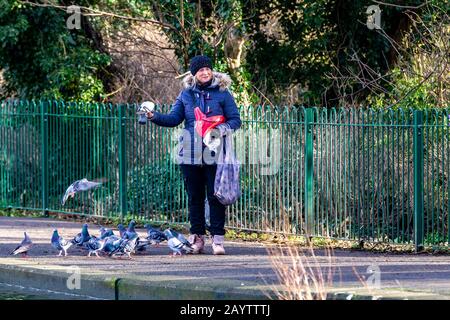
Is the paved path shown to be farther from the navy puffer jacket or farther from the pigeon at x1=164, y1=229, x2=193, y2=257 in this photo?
the navy puffer jacket

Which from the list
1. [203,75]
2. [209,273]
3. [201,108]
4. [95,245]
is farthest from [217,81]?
[209,273]

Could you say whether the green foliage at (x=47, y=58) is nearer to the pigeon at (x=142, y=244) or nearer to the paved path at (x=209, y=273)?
the paved path at (x=209, y=273)

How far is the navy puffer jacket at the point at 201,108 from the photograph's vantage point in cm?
1192

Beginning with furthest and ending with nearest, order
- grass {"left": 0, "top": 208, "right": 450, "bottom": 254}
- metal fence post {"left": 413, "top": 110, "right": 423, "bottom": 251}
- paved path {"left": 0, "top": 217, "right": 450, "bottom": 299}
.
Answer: grass {"left": 0, "top": 208, "right": 450, "bottom": 254}
metal fence post {"left": 413, "top": 110, "right": 423, "bottom": 251}
paved path {"left": 0, "top": 217, "right": 450, "bottom": 299}

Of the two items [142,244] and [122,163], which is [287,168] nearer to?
[142,244]

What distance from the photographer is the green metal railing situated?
496 inches

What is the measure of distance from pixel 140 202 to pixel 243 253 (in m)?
3.57

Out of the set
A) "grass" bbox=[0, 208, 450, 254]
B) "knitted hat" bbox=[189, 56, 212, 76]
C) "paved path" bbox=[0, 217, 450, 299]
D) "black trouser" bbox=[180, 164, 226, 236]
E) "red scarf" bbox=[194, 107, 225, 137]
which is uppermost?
"knitted hat" bbox=[189, 56, 212, 76]

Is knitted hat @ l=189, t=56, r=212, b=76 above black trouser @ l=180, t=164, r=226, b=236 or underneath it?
above

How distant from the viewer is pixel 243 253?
1252cm

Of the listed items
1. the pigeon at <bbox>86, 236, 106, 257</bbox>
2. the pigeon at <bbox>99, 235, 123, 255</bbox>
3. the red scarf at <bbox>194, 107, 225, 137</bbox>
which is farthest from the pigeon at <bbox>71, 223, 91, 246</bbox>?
the red scarf at <bbox>194, 107, 225, 137</bbox>

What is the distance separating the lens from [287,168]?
13.8 meters

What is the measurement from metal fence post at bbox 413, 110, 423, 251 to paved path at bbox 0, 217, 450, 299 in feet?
1.00
